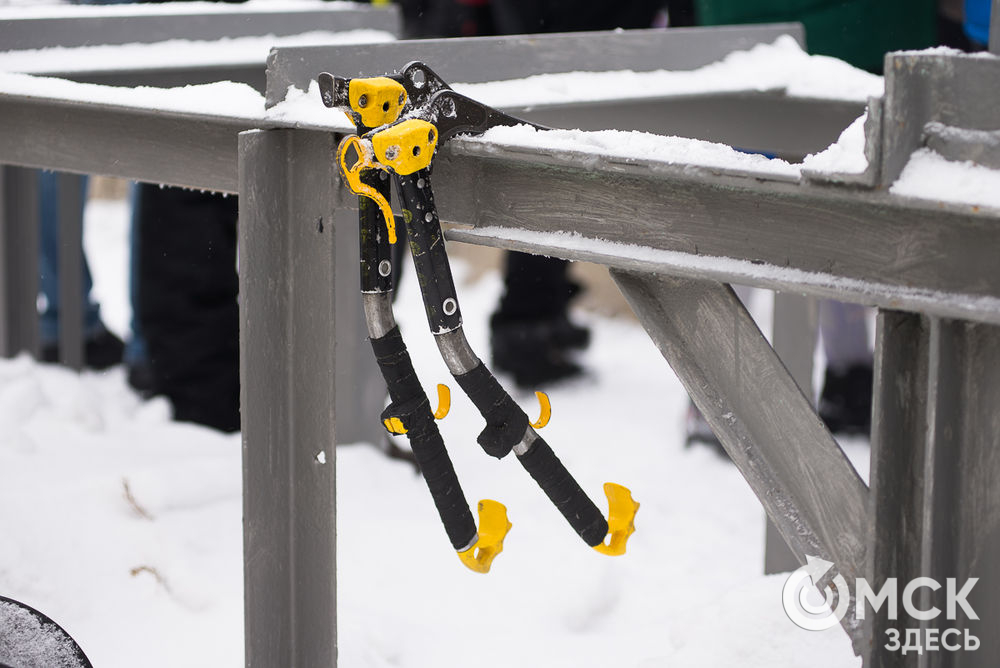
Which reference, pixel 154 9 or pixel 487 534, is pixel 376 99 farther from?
pixel 154 9

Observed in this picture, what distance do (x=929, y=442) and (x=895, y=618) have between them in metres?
0.14

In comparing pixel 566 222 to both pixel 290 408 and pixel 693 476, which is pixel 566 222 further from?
pixel 693 476

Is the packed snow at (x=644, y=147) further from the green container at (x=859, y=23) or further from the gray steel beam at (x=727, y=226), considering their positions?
the green container at (x=859, y=23)

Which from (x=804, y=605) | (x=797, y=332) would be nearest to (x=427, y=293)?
(x=804, y=605)

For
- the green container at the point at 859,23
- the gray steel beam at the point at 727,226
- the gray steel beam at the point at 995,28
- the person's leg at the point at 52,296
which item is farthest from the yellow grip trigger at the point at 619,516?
the person's leg at the point at 52,296

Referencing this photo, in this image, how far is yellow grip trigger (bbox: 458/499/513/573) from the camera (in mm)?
1191

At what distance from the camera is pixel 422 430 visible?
1.17 metres

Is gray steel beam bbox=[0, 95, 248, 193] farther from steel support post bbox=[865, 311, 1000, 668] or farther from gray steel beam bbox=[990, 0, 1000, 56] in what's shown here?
gray steel beam bbox=[990, 0, 1000, 56]

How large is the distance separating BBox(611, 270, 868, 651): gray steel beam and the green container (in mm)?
1577

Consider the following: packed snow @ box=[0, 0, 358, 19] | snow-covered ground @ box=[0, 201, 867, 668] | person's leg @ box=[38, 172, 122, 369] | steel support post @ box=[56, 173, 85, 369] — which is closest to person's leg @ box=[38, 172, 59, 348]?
person's leg @ box=[38, 172, 122, 369]

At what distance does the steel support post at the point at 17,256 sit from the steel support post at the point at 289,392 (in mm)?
1669

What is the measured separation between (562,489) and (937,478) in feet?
1.20

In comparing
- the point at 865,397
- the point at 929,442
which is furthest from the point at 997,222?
the point at 865,397

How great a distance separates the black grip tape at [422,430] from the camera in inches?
46.0
